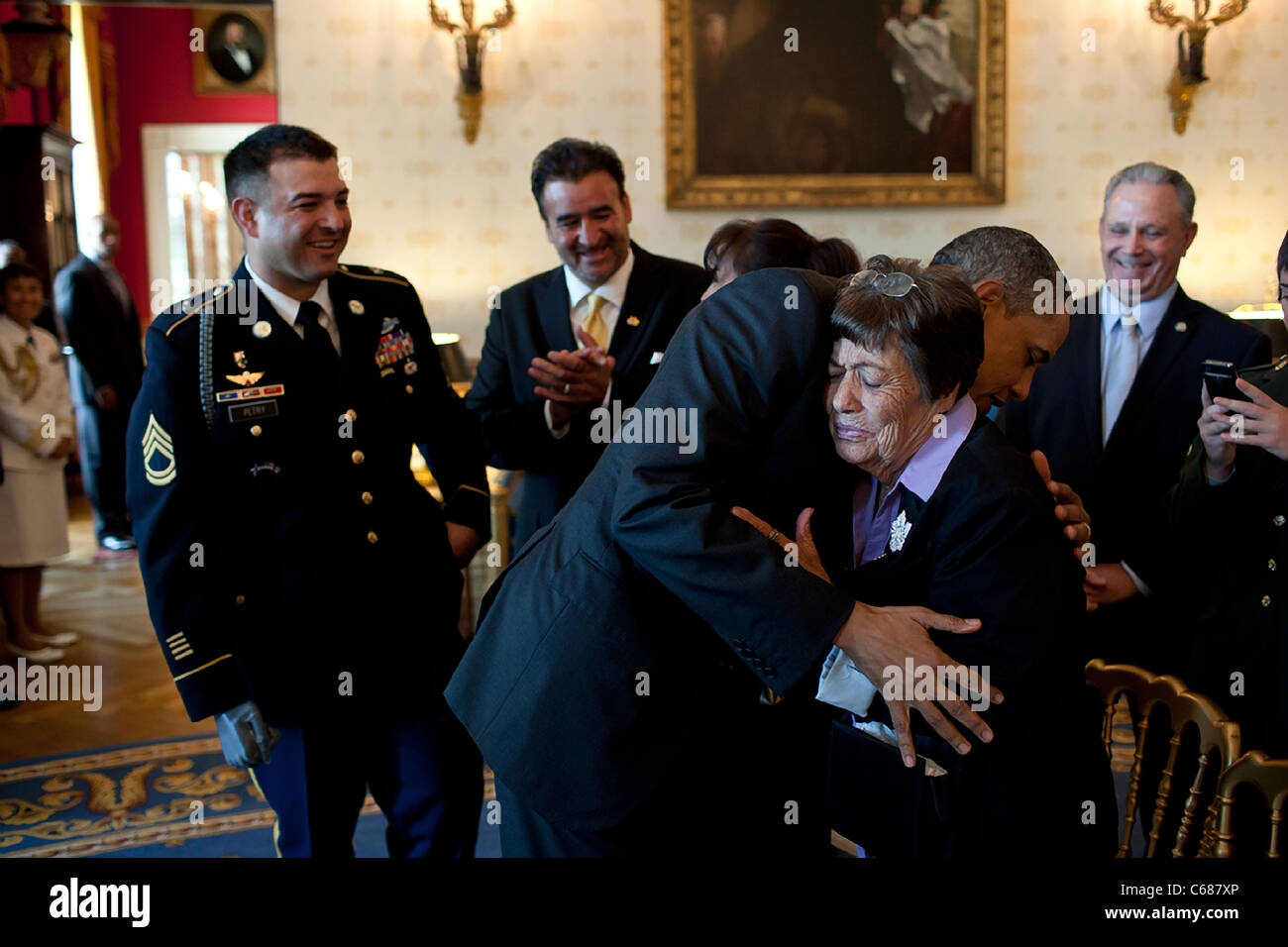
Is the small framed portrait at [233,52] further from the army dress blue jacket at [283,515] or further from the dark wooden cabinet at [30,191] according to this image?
the army dress blue jacket at [283,515]

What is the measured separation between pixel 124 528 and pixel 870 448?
7111 mm

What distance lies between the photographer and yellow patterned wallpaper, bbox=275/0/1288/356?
549 centimetres

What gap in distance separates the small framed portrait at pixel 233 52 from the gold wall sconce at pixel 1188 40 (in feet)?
26.4

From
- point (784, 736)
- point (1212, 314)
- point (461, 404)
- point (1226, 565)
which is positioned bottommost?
point (784, 736)

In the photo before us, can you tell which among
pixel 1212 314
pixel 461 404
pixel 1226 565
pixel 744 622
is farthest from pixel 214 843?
pixel 1212 314

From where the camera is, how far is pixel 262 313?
224 centimetres

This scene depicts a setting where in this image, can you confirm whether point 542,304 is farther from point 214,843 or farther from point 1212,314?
point 214,843

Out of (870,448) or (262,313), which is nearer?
(870,448)

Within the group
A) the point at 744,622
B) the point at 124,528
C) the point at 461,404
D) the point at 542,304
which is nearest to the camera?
the point at 744,622

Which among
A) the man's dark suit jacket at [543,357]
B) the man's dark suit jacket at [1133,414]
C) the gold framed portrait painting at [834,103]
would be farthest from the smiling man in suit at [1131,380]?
the gold framed portrait painting at [834,103]

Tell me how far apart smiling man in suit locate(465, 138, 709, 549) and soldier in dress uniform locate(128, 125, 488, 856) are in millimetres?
379

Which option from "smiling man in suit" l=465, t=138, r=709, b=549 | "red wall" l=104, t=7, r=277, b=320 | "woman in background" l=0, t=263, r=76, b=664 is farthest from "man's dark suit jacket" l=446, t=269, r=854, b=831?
"red wall" l=104, t=7, r=277, b=320

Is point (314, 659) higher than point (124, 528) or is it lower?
higher

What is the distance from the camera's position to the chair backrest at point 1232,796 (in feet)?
4.90
